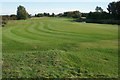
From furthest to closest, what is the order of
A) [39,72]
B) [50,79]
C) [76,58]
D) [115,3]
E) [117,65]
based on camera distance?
[115,3] → [76,58] → [117,65] → [39,72] → [50,79]

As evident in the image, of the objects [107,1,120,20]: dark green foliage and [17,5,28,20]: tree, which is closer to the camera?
[107,1,120,20]: dark green foliage

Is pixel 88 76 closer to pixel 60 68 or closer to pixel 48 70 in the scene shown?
pixel 60 68

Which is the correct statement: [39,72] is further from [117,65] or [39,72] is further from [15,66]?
[117,65]

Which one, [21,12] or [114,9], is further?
[21,12]

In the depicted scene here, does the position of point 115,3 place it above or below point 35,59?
above

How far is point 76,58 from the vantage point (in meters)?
7.79

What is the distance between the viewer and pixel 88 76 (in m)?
5.69

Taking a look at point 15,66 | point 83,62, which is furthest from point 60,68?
point 15,66

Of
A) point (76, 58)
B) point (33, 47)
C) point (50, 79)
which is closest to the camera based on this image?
point (50, 79)

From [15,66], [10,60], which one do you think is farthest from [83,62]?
[10,60]

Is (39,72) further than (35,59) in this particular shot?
No

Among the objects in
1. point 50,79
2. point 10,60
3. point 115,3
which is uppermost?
point 115,3

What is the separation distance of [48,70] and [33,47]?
524 centimetres

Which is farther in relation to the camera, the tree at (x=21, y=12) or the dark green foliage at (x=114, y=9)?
the tree at (x=21, y=12)
